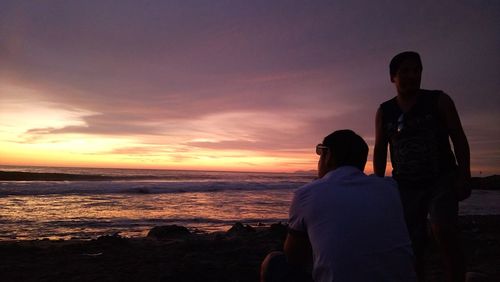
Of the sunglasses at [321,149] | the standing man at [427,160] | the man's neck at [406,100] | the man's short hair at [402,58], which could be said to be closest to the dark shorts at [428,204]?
the standing man at [427,160]

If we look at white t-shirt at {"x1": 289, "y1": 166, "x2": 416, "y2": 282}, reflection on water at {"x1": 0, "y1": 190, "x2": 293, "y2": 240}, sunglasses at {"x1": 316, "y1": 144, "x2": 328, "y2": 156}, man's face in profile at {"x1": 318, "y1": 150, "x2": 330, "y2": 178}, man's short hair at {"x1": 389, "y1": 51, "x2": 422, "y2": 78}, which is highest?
man's short hair at {"x1": 389, "y1": 51, "x2": 422, "y2": 78}

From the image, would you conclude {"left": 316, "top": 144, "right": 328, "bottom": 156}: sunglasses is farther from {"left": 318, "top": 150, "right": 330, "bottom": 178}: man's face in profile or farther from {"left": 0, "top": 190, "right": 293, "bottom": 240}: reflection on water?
{"left": 0, "top": 190, "right": 293, "bottom": 240}: reflection on water

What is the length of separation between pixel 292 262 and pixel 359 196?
1.78 ft

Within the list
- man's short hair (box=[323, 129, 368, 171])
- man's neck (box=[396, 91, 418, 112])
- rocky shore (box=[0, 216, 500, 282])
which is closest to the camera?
man's short hair (box=[323, 129, 368, 171])

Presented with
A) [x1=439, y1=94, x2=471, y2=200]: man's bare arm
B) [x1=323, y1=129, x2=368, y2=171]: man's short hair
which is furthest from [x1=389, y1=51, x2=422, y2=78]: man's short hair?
[x1=323, y1=129, x2=368, y2=171]: man's short hair

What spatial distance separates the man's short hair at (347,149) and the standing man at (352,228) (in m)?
0.06

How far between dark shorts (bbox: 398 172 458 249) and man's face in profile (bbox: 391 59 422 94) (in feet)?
2.40

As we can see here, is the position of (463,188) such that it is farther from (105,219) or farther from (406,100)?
(105,219)

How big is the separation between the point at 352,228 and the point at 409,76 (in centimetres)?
178

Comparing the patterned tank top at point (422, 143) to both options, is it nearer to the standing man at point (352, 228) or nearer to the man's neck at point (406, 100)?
the man's neck at point (406, 100)

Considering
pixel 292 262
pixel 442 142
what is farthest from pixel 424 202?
pixel 292 262

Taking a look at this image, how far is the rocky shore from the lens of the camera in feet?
14.2

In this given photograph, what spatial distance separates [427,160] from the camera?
282cm

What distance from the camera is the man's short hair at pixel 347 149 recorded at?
1916mm
